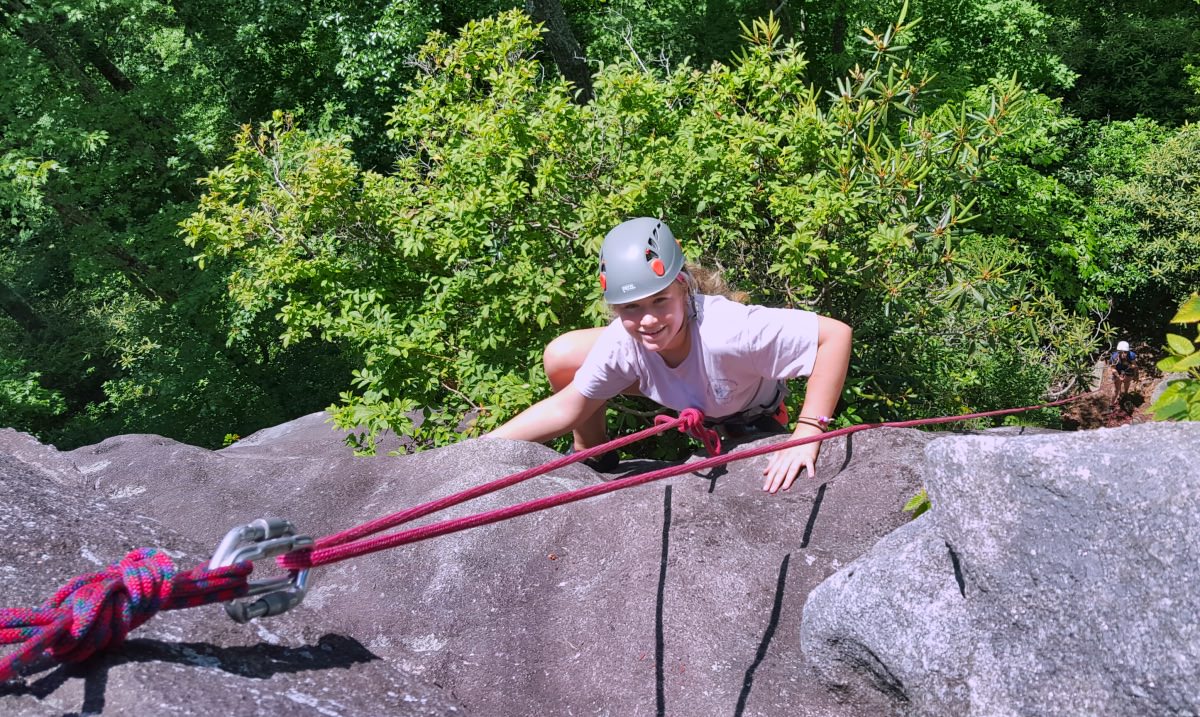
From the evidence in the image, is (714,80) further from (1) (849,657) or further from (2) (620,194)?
(1) (849,657)

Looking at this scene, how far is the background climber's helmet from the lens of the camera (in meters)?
3.30

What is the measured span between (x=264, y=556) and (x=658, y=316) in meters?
1.79

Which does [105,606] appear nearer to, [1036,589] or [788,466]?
[1036,589]

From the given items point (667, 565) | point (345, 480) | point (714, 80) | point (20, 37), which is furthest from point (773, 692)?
point (20, 37)

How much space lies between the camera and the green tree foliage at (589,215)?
181 inches

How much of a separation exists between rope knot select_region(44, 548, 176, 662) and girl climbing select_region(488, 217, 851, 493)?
192cm

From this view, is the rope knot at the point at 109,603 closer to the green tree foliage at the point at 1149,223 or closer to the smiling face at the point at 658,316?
the smiling face at the point at 658,316

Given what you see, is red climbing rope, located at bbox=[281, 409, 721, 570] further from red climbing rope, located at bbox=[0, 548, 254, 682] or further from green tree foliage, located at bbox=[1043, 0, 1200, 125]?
green tree foliage, located at bbox=[1043, 0, 1200, 125]

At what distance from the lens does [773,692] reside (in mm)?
2262

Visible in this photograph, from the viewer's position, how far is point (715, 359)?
11.5 ft

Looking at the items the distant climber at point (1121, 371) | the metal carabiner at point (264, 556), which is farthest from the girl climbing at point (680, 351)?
the distant climber at point (1121, 371)

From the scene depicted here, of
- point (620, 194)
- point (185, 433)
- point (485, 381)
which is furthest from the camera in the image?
point (185, 433)

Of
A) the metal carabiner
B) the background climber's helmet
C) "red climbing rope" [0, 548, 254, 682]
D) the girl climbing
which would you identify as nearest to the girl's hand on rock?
the girl climbing

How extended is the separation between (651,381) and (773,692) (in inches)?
62.2
